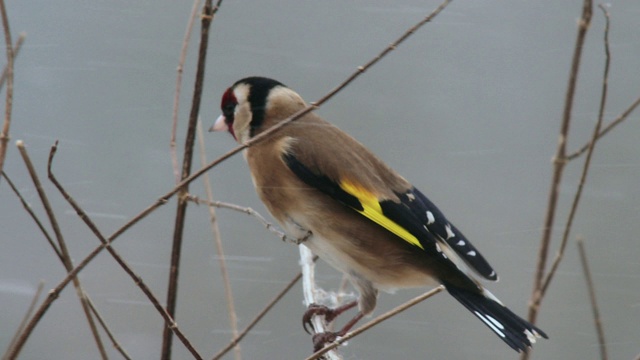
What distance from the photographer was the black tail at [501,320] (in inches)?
109

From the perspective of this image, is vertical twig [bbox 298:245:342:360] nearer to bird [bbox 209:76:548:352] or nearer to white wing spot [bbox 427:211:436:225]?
bird [bbox 209:76:548:352]

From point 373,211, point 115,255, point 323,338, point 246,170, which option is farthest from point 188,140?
point 246,170

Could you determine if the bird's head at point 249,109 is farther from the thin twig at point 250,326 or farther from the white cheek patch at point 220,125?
the thin twig at point 250,326

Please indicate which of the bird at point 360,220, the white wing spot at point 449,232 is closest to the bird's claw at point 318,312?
the bird at point 360,220

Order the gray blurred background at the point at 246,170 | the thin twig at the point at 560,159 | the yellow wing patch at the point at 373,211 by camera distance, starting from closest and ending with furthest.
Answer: the thin twig at the point at 560,159
the yellow wing patch at the point at 373,211
the gray blurred background at the point at 246,170

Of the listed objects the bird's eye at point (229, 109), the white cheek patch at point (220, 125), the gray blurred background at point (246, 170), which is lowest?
the gray blurred background at point (246, 170)

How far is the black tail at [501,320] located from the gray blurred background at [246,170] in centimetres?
153

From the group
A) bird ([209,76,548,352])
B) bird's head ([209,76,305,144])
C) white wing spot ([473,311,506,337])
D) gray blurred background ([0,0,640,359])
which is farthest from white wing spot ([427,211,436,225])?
gray blurred background ([0,0,640,359])

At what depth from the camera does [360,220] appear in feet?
10.8

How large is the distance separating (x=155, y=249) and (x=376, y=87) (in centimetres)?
188

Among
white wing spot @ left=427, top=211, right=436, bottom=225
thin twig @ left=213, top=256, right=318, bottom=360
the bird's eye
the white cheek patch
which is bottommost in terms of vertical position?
white wing spot @ left=427, top=211, right=436, bottom=225

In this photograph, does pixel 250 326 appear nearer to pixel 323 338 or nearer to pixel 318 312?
pixel 323 338

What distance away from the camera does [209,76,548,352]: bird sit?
3.23m

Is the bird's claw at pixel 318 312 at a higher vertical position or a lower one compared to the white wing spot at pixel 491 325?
lower
